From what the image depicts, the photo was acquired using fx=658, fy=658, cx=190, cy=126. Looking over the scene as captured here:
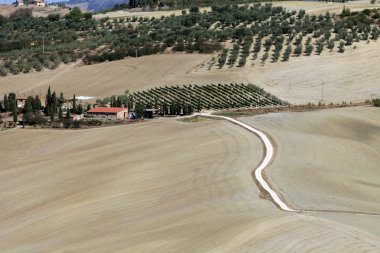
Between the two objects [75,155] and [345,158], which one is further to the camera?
[75,155]

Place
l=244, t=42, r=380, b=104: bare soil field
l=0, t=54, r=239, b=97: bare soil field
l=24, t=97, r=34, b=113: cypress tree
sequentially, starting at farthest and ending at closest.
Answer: l=0, t=54, r=239, b=97: bare soil field
l=244, t=42, r=380, b=104: bare soil field
l=24, t=97, r=34, b=113: cypress tree

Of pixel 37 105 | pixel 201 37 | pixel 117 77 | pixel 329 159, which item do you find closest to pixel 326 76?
pixel 117 77

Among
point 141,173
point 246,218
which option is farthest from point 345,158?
point 246,218

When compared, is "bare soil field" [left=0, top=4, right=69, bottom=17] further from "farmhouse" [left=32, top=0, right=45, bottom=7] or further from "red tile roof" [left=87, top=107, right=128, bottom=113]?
"red tile roof" [left=87, top=107, right=128, bottom=113]

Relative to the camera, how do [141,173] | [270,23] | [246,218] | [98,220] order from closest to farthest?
[246,218] → [98,220] → [141,173] → [270,23]

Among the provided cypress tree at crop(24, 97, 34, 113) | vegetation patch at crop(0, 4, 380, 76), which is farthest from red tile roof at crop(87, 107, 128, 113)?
vegetation patch at crop(0, 4, 380, 76)

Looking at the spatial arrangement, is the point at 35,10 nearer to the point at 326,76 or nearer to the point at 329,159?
the point at 326,76

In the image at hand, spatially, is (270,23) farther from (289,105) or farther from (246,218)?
(246,218)

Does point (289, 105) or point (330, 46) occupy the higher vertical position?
point (330, 46)
